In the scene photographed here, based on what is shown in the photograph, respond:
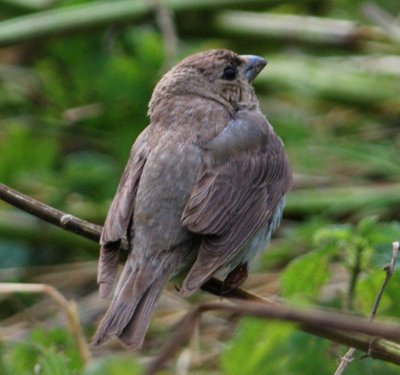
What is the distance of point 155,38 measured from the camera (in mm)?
6484

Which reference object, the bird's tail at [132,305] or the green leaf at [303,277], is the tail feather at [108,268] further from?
the green leaf at [303,277]

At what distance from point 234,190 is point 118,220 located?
1.66 ft

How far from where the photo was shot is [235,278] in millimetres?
4098

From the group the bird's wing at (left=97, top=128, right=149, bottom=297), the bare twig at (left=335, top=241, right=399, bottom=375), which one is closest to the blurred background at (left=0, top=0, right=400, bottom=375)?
the bird's wing at (left=97, top=128, right=149, bottom=297)

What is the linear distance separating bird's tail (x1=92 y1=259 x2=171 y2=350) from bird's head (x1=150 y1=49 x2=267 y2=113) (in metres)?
1.08

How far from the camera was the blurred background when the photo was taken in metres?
6.04

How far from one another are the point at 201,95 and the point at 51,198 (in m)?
1.88

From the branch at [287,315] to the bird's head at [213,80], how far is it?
97cm

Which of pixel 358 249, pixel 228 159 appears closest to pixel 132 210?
pixel 228 159

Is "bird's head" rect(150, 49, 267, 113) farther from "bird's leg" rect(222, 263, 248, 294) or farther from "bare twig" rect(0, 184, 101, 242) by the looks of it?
"bare twig" rect(0, 184, 101, 242)

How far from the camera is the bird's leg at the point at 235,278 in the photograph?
3953 millimetres

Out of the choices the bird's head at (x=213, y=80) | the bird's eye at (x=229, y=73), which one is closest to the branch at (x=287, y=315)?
the bird's head at (x=213, y=80)

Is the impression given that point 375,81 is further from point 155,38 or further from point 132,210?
point 132,210

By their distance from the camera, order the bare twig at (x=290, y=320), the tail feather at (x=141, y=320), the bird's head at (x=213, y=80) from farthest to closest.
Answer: the bird's head at (x=213, y=80) → the tail feather at (x=141, y=320) → the bare twig at (x=290, y=320)
